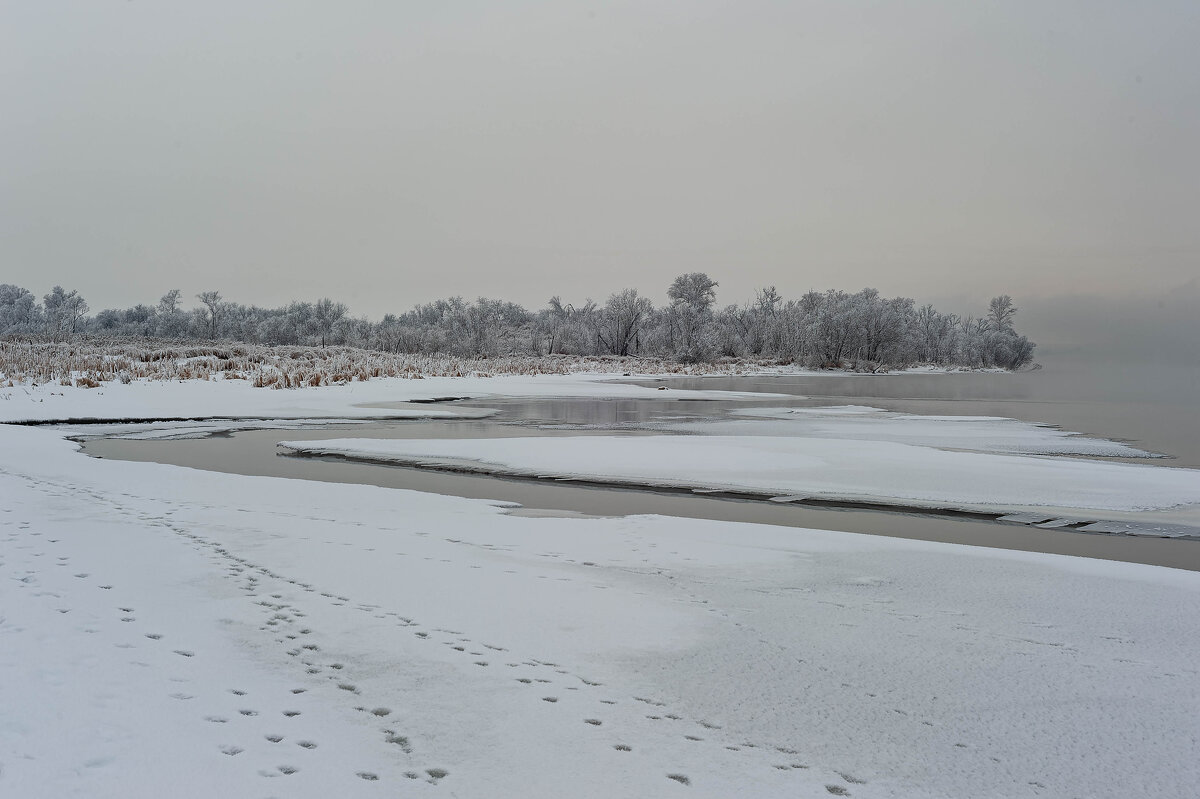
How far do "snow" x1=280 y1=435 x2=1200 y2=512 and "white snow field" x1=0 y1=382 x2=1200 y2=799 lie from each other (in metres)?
2.66

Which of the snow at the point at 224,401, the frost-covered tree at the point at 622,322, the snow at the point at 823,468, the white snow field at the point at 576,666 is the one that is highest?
the frost-covered tree at the point at 622,322

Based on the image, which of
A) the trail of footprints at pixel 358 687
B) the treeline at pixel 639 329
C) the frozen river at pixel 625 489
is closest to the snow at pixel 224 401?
the frozen river at pixel 625 489

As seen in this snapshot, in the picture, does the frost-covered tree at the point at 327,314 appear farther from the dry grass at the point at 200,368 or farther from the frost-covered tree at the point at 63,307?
the dry grass at the point at 200,368

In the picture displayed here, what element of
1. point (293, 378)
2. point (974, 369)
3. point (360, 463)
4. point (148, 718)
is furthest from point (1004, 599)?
point (974, 369)

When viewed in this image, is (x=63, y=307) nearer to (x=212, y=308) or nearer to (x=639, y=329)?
(x=212, y=308)

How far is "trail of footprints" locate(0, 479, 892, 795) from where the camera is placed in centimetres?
255

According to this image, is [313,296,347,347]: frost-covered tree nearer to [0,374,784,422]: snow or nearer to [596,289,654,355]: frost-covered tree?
[596,289,654,355]: frost-covered tree

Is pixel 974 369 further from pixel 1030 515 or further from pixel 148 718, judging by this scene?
pixel 148 718

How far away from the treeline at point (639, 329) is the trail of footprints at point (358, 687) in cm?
5763

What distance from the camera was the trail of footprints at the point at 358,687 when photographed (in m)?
2.55

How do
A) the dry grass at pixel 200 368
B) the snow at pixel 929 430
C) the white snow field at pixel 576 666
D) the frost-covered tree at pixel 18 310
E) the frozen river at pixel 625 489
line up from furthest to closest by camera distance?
1. the frost-covered tree at pixel 18 310
2. the dry grass at pixel 200 368
3. the snow at pixel 929 430
4. the frozen river at pixel 625 489
5. the white snow field at pixel 576 666

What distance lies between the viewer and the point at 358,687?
121 inches

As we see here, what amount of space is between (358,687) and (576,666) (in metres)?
0.92

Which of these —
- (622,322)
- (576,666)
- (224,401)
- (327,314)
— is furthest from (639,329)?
(576,666)
